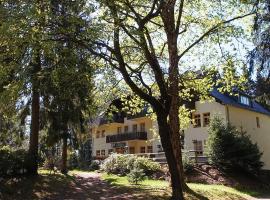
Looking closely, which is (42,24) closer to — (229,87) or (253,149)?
(229,87)

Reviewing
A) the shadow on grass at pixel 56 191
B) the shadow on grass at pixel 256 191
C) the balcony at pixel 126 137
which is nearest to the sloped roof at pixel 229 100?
the shadow on grass at pixel 256 191

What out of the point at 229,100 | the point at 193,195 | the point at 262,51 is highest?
the point at 229,100

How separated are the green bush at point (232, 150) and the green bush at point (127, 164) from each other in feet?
16.2

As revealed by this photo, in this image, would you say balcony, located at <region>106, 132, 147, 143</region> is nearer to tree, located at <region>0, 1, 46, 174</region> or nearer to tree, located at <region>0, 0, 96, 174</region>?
tree, located at <region>0, 1, 46, 174</region>

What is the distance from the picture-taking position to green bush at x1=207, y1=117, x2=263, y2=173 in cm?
3020

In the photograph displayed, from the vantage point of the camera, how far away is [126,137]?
170ft

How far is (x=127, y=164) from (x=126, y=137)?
1680cm

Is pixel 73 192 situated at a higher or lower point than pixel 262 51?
lower

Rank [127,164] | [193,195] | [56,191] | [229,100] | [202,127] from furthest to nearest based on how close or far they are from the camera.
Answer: [202,127] < [229,100] < [127,164] < [56,191] < [193,195]

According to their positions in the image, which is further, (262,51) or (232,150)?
(232,150)

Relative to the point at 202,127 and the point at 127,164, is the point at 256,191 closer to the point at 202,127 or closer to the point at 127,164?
the point at 127,164

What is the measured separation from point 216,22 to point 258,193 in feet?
40.9

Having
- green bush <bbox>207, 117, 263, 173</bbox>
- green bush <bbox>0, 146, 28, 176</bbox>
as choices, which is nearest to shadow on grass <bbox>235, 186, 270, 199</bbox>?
green bush <bbox>207, 117, 263, 173</bbox>

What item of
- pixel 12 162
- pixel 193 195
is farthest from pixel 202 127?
pixel 193 195
